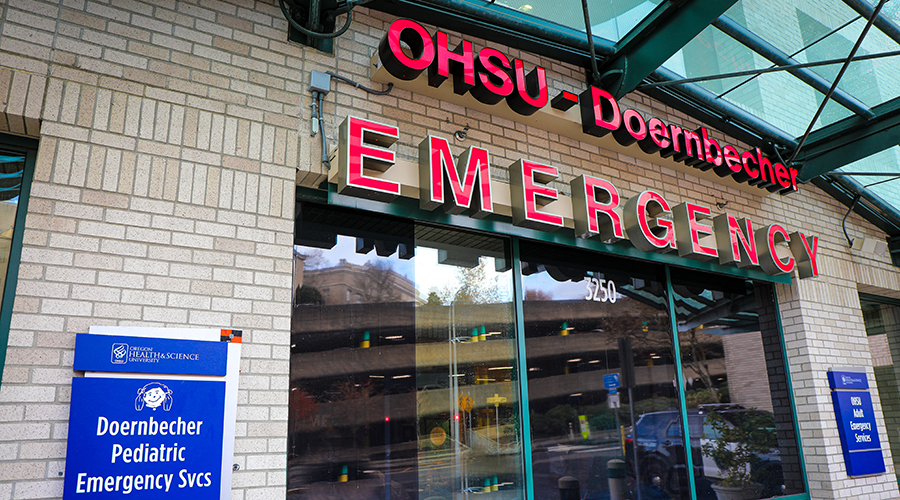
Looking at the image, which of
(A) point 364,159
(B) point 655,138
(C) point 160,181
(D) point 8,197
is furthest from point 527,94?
(D) point 8,197

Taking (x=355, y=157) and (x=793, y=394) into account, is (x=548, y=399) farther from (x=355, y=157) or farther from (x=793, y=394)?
(x=793, y=394)

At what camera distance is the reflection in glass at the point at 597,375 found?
4742 mm

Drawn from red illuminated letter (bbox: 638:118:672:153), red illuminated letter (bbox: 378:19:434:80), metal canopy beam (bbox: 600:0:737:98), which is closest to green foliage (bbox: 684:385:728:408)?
red illuminated letter (bbox: 638:118:672:153)

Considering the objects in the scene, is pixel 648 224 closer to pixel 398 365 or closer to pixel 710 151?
pixel 710 151

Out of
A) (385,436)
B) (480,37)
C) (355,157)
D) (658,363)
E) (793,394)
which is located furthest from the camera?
(793,394)

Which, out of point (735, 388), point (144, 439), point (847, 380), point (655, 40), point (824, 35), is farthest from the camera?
point (847, 380)

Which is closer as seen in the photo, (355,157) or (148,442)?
(148,442)

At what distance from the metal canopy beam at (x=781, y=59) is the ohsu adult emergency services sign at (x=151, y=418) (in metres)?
5.23

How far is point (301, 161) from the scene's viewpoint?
3902 millimetres

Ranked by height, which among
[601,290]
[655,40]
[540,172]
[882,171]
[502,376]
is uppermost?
[655,40]

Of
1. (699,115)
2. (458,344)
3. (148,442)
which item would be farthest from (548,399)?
(699,115)

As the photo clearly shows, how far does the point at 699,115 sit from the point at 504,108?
2.99 m

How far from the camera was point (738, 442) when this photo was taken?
19.5ft

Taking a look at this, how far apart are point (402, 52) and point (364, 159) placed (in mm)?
977
